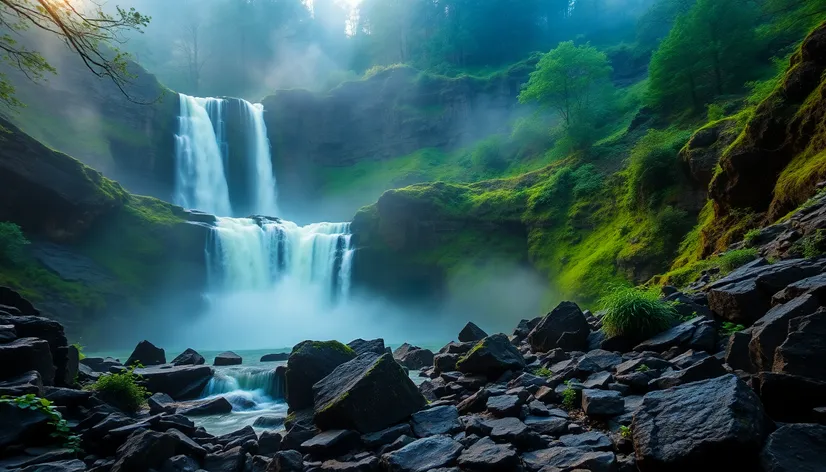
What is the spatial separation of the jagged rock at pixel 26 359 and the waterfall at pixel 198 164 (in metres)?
40.5

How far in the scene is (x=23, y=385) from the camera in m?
6.26

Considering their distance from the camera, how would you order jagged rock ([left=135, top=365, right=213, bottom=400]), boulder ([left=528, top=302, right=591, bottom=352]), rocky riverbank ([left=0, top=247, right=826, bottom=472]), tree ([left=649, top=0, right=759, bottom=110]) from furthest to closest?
tree ([left=649, top=0, right=759, bottom=110])
jagged rock ([left=135, top=365, right=213, bottom=400])
boulder ([left=528, top=302, right=591, bottom=352])
rocky riverbank ([left=0, top=247, right=826, bottom=472])

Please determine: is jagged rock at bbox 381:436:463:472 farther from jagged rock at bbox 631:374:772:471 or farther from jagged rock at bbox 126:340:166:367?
jagged rock at bbox 126:340:166:367

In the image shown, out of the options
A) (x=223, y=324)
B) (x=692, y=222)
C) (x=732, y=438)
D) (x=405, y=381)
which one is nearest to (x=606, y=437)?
(x=732, y=438)

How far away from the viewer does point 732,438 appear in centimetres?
333

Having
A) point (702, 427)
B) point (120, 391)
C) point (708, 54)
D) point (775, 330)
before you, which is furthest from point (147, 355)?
point (708, 54)

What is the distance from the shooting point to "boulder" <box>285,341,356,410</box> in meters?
8.44

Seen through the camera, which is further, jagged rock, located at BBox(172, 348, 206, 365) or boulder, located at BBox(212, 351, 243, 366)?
boulder, located at BBox(212, 351, 243, 366)

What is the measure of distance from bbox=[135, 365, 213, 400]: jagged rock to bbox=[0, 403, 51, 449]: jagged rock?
20.6 feet

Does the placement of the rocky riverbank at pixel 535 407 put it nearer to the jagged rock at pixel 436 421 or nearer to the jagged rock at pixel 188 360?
the jagged rock at pixel 436 421

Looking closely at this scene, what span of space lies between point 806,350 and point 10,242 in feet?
111

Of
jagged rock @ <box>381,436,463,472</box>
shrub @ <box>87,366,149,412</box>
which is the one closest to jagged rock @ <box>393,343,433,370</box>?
shrub @ <box>87,366,149,412</box>

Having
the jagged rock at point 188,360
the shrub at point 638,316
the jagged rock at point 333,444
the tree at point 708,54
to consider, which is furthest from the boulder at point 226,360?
the tree at point 708,54

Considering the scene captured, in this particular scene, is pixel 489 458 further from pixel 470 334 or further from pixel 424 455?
pixel 470 334
